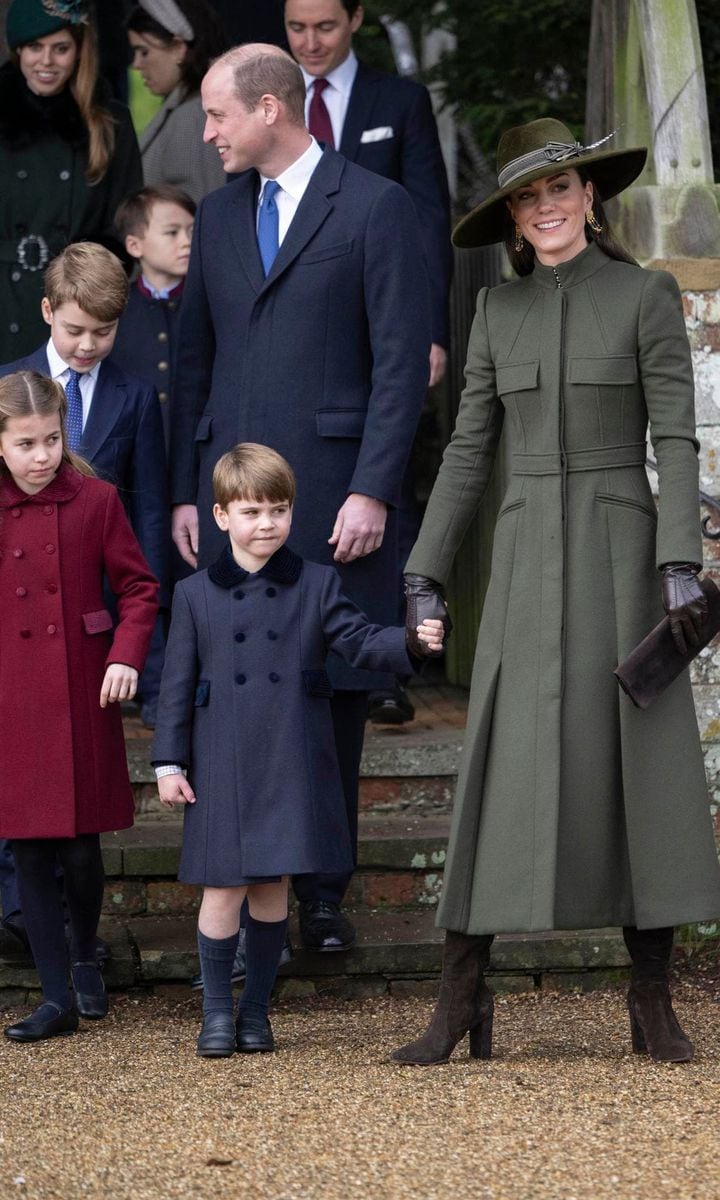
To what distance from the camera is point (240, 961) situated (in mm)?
4918

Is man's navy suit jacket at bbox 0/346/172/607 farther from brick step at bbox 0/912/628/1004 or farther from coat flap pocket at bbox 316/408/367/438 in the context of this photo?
brick step at bbox 0/912/628/1004

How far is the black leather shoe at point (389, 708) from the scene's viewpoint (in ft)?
20.7

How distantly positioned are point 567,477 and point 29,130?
8.28 ft

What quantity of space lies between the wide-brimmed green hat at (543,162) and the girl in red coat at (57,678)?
1.08 meters

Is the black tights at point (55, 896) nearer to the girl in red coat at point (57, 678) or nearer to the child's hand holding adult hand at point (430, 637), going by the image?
the girl in red coat at point (57, 678)

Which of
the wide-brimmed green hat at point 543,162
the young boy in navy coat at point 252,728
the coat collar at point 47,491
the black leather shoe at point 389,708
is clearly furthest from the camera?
the black leather shoe at point 389,708

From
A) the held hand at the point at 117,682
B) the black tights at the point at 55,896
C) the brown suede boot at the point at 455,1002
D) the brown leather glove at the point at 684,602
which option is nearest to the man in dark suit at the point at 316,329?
the held hand at the point at 117,682

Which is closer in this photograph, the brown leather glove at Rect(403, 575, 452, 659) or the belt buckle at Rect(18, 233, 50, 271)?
the brown leather glove at Rect(403, 575, 452, 659)

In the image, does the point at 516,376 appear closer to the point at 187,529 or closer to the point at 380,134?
the point at 187,529

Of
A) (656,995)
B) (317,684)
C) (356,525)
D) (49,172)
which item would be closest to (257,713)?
(317,684)

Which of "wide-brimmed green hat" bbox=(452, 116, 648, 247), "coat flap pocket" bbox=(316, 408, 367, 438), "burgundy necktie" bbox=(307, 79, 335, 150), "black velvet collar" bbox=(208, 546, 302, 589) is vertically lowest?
"black velvet collar" bbox=(208, 546, 302, 589)

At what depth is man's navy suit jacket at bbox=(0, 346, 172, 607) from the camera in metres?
5.12

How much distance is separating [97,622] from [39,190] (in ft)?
5.77

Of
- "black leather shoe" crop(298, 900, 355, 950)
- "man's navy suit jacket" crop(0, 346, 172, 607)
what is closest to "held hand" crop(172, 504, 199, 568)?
"man's navy suit jacket" crop(0, 346, 172, 607)
